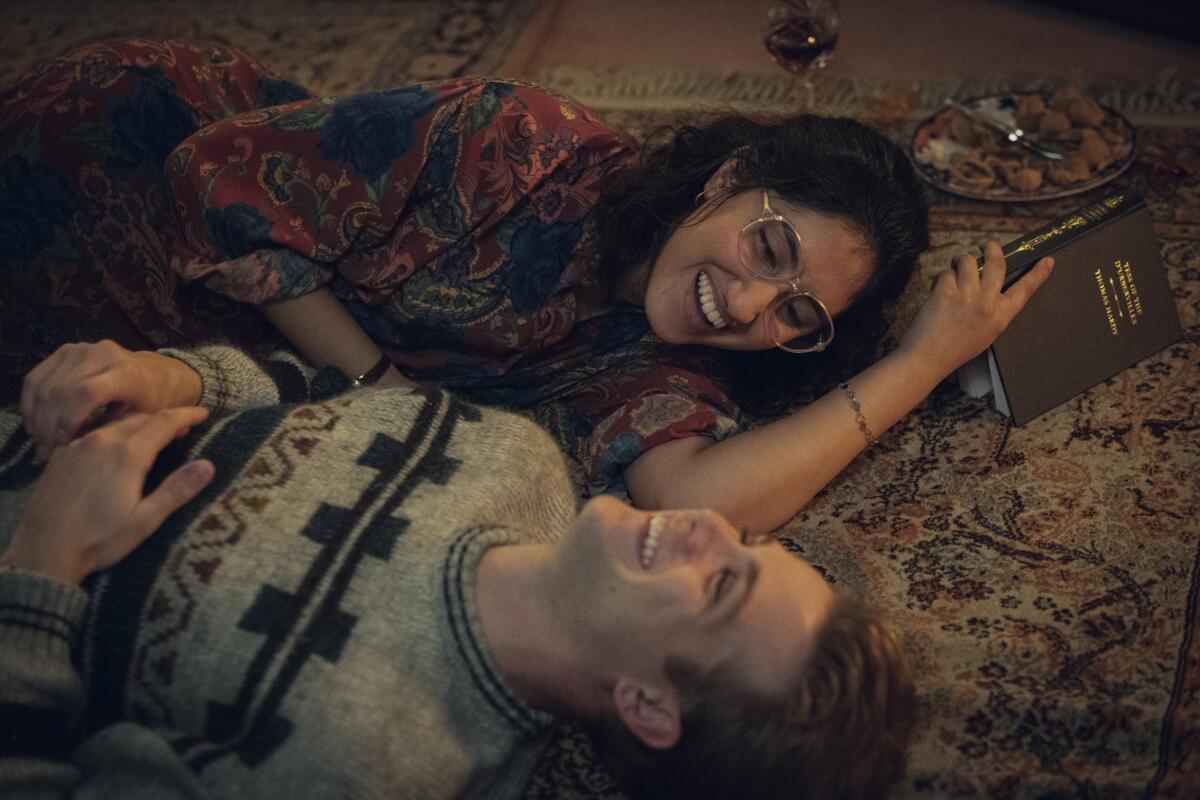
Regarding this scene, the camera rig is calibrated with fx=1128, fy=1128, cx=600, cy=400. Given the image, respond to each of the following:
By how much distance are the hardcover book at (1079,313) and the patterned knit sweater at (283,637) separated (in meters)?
0.79

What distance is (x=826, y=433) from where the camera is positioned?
1.52 metres

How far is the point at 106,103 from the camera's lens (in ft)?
5.15

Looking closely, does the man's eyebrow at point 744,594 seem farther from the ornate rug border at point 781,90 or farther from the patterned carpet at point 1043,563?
the ornate rug border at point 781,90

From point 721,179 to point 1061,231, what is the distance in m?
0.51

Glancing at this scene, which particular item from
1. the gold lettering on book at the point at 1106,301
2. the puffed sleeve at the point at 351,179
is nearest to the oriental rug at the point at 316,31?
the puffed sleeve at the point at 351,179

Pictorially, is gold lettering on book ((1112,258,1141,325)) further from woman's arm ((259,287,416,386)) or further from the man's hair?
woman's arm ((259,287,416,386))

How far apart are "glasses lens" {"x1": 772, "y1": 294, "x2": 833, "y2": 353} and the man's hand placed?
2.45 feet

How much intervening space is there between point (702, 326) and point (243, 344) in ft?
2.36

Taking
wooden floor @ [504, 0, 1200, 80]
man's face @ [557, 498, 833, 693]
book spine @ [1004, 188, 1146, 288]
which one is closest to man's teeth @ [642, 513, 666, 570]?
man's face @ [557, 498, 833, 693]

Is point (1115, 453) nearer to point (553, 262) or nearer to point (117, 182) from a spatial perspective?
point (553, 262)

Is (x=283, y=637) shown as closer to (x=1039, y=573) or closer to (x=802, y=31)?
(x=1039, y=573)

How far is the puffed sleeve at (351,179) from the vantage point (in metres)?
1.51

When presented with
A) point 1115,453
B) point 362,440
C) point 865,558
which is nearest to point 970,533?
point 865,558

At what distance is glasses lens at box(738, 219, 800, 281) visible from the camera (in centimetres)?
145
